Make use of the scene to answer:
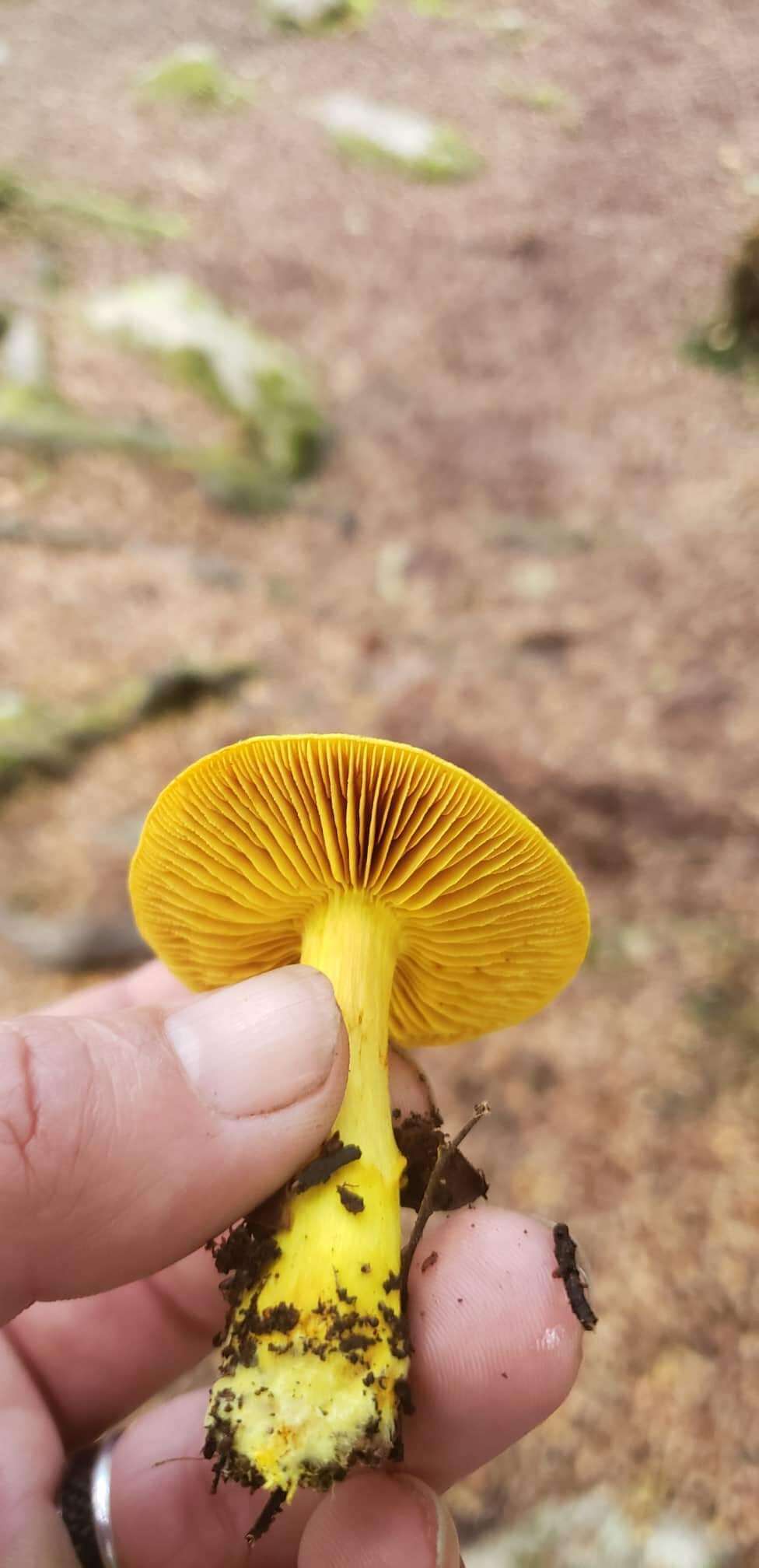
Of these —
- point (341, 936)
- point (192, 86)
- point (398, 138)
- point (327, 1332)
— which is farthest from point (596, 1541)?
point (192, 86)

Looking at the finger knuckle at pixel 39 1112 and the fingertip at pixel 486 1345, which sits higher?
Answer: the finger knuckle at pixel 39 1112

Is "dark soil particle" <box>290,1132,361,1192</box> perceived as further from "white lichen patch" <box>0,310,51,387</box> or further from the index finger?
"white lichen patch" <box>0,310,51,387</box>

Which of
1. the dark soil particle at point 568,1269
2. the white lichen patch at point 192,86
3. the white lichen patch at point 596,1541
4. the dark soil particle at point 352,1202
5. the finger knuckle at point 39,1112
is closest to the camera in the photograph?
the finger knuckle at point 39,1112

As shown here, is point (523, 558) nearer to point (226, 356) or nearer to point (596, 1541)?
point (226, 356)

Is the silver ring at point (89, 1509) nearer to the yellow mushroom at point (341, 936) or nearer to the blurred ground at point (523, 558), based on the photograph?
the yellow mushroom at point (341, 936)

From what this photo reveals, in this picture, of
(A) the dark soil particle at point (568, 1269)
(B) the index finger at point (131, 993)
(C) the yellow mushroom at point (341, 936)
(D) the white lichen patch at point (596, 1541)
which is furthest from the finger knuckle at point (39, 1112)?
(D) the white lichen patch at point (596, 1541)

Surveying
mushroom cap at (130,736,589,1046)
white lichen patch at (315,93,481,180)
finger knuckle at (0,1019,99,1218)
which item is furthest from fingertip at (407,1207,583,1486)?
white lichen patch at (315,93,481,180)

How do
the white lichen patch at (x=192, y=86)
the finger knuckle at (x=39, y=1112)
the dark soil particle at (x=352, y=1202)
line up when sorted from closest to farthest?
the finger knuckle at (x=39, y=1112) < the dark soil particle at (x=352, y=1202) < the white lichen patch at (x=192, y=86)
